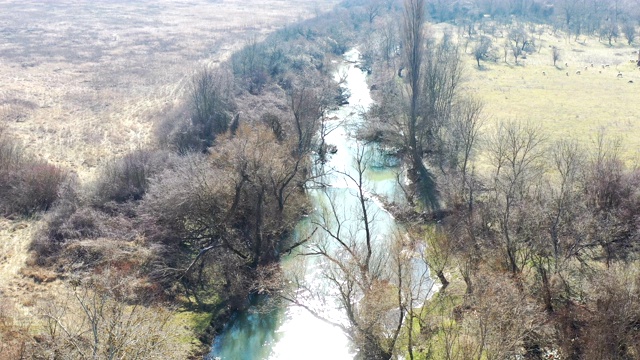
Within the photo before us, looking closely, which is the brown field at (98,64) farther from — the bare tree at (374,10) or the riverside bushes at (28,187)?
the bare tree at (374,10)

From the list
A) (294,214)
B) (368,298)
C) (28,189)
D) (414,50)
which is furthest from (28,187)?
(414,50)

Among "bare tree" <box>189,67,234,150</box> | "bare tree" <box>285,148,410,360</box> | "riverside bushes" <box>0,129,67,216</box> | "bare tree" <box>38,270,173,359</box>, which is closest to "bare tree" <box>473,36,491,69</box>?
"bare tree" <box>189,67,234,150</box>

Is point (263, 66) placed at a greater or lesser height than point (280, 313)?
greater

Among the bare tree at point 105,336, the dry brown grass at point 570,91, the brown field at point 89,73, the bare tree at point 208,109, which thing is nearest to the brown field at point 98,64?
the brown field at point 89,73

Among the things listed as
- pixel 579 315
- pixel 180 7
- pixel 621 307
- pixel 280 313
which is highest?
pixel 180 7

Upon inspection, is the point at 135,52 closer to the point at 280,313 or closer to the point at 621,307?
the point at 280,313

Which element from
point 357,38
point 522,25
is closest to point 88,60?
point 357,38

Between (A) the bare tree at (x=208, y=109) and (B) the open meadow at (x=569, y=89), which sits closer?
(A) the bare tree at (x=208, y=109)

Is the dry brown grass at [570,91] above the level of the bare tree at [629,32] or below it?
below
